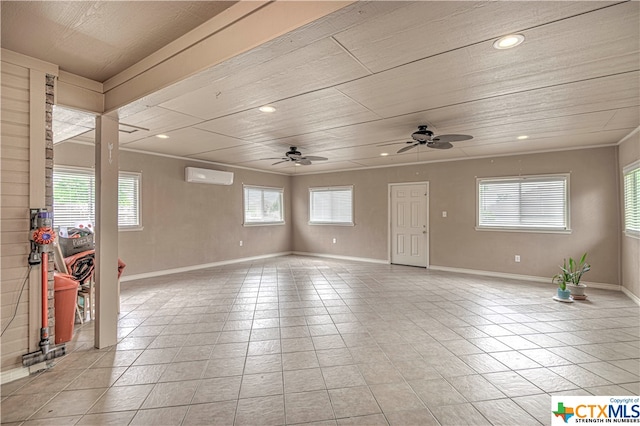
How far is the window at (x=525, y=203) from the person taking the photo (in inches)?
206

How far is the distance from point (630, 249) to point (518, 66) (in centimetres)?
408

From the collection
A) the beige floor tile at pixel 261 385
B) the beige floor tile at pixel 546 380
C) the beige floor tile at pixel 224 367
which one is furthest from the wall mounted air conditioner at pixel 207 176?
the beige floor tile at pixel 546 380

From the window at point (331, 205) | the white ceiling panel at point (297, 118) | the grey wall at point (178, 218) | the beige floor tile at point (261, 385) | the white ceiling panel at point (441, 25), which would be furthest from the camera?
the window at point (331, 205)

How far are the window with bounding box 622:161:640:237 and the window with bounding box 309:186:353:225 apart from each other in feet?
16.9

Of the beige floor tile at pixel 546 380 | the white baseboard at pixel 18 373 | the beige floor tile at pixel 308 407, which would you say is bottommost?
the beige floor tile at pixel 308 407

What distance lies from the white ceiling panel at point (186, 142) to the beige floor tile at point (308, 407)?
362cm

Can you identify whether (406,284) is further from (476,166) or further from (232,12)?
(232,12)

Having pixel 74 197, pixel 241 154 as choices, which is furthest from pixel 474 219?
pixel 74 197

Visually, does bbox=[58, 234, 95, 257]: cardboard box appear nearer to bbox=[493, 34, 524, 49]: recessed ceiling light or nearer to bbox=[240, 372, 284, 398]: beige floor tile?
bbox=[240, 372, 284, 398]: beige floor tile

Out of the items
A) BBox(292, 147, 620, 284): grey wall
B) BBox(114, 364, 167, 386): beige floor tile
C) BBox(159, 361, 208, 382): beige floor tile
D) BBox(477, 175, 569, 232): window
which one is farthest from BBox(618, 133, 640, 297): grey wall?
BBox(114, 364, 167, 386): beige floor tile

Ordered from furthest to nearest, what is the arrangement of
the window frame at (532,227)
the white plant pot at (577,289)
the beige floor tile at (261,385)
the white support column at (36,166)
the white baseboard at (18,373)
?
the window frame at (532,227), the white plant pot at (577,289), the white support column at (36,166), the white baseboard at (18,373), the beige floor tile at (261,385)

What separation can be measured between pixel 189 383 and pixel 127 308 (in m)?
2.32

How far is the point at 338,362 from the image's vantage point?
2.49m

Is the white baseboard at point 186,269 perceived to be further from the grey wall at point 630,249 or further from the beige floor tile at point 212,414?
the grey wall at point 630,249
